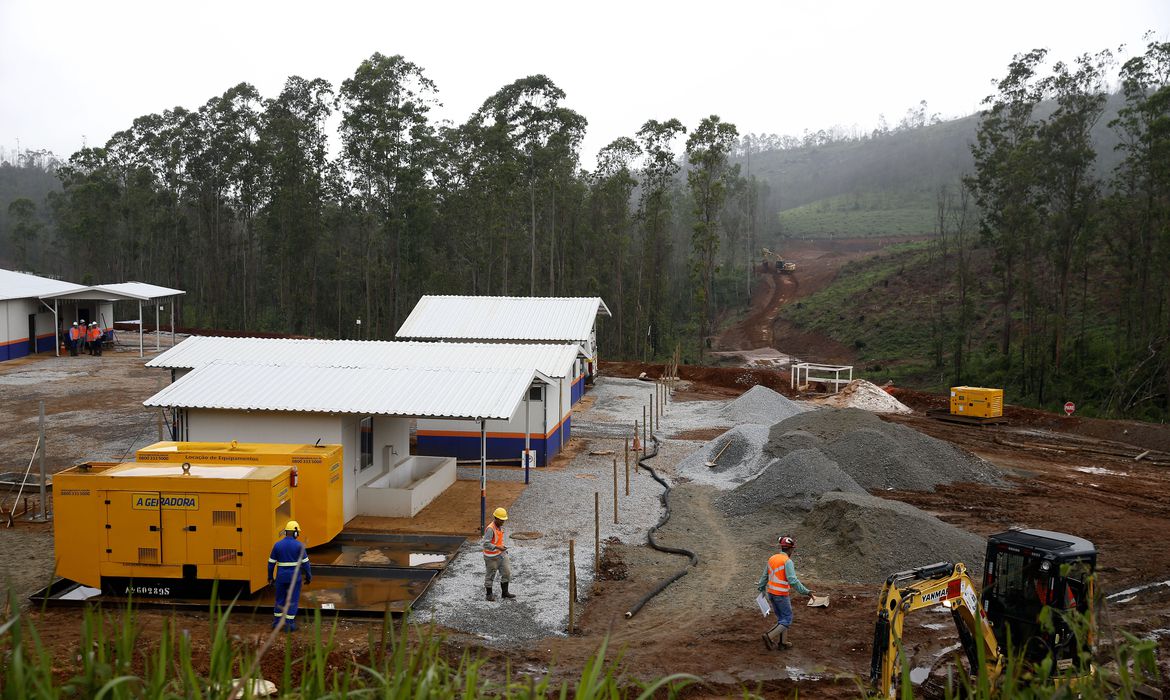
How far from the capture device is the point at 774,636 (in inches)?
506

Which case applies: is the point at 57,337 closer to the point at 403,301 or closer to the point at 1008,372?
the point at 403,301

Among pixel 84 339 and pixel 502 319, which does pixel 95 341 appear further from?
pixel 502 319

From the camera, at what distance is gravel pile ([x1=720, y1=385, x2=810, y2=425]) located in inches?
1357

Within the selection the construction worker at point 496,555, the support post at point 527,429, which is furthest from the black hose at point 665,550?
the support post at point 527,429

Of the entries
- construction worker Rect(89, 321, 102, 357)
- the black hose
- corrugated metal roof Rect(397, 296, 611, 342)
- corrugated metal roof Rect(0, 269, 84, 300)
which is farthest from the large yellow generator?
construction worker Rect(89, 321, 102, 357)

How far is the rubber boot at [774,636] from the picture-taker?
12789 millimetres

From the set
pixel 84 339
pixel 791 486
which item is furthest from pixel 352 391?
pixel 84 339

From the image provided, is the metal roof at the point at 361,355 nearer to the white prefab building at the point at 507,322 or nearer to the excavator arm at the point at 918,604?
the white prefab building at the point at 507,322

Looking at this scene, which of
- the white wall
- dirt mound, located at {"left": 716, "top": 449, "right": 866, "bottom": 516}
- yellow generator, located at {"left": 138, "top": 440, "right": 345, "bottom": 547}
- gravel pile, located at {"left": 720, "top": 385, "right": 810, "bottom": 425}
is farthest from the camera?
gravel pile, located at {"left": 720, "top": 385, "right": 810, "bottom": 425}

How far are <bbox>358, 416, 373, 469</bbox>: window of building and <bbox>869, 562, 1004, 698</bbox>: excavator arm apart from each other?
13.0 meters

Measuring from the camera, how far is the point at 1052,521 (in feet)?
68.6

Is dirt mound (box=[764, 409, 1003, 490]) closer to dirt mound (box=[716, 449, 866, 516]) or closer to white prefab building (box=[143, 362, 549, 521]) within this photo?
dirt mound (box=[716, 449, 866, 516])

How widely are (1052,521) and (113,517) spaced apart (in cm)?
2003

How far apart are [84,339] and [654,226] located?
38305 mm
